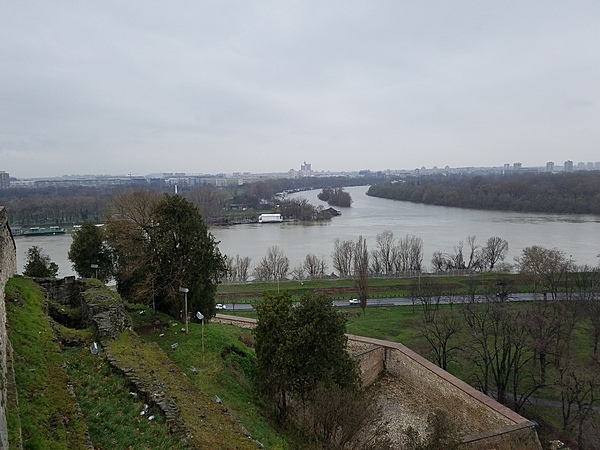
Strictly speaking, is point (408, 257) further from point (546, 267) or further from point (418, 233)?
point (418, 233)

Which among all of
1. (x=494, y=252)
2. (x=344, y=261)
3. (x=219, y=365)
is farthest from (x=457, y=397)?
(x=494, y=252)

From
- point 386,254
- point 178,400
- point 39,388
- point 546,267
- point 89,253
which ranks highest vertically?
point 89,253

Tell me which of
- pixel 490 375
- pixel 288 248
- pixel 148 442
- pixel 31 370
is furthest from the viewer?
pixel 288 248

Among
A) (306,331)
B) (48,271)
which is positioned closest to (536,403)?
(306,331)

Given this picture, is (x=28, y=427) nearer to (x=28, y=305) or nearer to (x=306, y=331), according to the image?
(x=28, y=305)

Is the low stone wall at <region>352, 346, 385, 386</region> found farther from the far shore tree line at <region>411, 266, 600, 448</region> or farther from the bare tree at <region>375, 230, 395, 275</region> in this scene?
the bare tree at <region>375, 230, 395, 275</region>

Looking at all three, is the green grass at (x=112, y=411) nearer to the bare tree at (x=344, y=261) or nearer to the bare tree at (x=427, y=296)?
the bare tree at (x=427, y=296)

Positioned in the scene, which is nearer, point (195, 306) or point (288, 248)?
point (195, 306)
